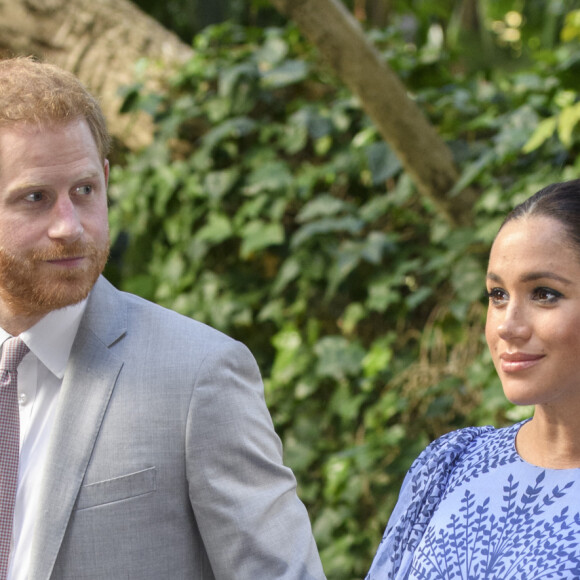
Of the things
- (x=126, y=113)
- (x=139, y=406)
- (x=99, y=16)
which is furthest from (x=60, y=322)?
(x=99, y=16)

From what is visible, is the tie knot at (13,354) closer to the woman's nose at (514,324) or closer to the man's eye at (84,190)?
the man's eye at (84,190)

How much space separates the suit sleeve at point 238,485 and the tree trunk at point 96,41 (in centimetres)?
262

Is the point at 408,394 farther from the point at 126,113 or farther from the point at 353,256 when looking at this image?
the point at 126,113

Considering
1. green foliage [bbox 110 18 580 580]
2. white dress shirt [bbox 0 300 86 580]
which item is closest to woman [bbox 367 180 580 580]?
white dress shirt [bbox 0 300 86 580]

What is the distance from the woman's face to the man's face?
2.13ft

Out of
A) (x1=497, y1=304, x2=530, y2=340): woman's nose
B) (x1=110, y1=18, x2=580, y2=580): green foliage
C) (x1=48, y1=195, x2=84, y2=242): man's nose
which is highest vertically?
(x1=48, y1=195, x2=84, y2=242): man's nose

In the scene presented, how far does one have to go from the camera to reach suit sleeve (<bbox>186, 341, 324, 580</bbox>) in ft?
4.65

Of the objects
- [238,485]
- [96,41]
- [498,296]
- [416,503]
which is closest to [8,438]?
[238,485]

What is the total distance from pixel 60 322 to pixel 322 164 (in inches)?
79.9

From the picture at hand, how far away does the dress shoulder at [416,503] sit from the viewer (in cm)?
143

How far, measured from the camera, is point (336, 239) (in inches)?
127

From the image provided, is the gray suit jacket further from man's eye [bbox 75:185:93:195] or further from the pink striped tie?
man's eye [bbox 75:185:93:195]

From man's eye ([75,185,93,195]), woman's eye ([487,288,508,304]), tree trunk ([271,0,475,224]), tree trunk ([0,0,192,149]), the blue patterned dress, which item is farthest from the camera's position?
tree trunk ([0,0,192,149])

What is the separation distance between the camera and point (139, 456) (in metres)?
→ 1.43
